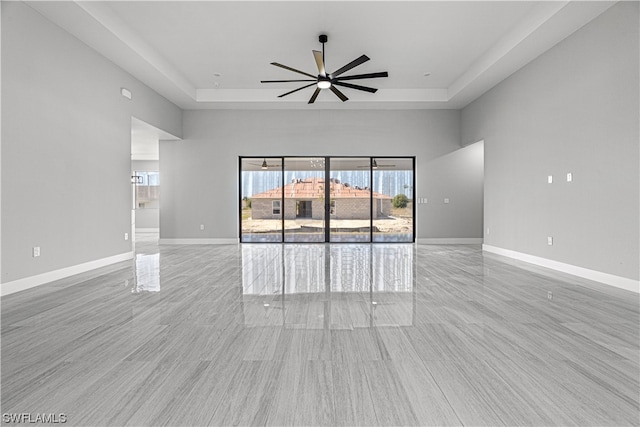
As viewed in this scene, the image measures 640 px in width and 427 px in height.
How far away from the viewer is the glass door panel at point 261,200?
931 cm

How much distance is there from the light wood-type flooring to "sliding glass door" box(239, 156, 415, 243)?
5065 mm

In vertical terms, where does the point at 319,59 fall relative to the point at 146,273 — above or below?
above

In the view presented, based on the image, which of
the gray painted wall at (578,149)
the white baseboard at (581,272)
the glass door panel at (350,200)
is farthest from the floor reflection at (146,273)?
the gray painted wall at (578,149)

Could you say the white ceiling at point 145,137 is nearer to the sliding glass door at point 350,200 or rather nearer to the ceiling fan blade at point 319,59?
the ceiling fan blade at point 319,59

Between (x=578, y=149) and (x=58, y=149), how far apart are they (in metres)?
7.03

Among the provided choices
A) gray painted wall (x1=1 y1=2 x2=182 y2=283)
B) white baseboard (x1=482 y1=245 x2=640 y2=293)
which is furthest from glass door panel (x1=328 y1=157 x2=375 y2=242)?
gray painted wall (x1=1 y1=2 x2=182 y2=283)

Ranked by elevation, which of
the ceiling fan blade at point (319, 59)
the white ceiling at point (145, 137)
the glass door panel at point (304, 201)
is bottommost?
the glass door panel at point (304, 201)

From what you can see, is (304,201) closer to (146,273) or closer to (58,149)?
(146,273)

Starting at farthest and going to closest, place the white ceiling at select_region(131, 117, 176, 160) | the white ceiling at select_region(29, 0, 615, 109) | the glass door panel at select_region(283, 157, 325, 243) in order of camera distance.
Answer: the glass door panel at select_region(283, 157, 325, 243)
the white ceiling at select_region(131, 117, 176, 160)
the white ceiling at select_region(29, 0, 615, 109)

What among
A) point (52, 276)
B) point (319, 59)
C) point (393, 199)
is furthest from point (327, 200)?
point (52, 276)

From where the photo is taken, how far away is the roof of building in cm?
934

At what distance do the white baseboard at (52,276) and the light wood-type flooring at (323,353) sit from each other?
5.3 inches

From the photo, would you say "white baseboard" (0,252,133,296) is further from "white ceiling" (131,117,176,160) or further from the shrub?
the shrub

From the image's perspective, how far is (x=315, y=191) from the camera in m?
9.37
